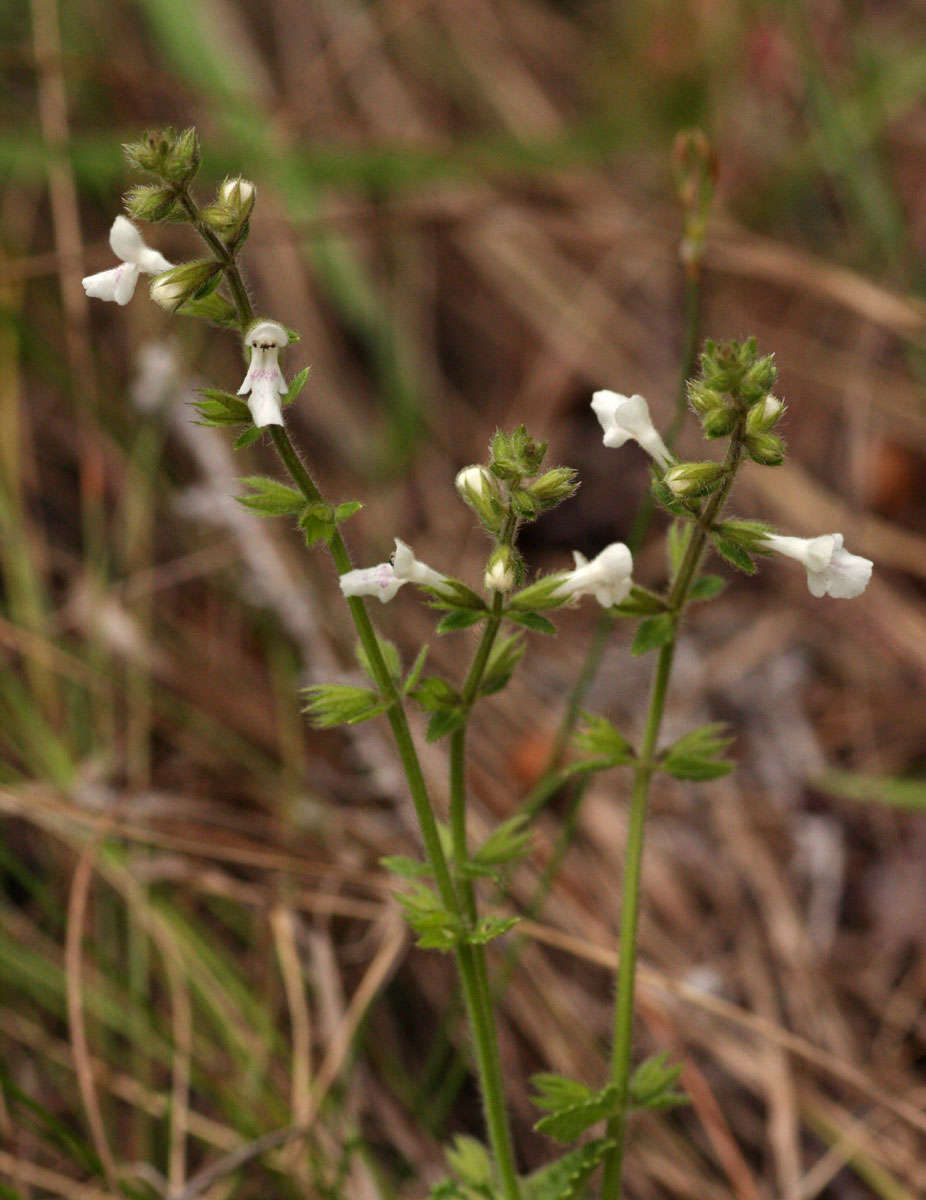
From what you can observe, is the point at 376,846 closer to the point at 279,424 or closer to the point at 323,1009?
the point at 323,1009

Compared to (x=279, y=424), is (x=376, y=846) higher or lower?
lower

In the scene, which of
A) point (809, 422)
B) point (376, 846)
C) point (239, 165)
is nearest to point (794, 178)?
point (809, 422)

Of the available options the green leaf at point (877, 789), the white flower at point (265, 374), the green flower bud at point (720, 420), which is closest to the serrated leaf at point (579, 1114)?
the green flower bud at point (720, 420)

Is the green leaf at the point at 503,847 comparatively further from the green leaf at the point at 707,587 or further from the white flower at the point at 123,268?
the white flower at the point at 123,268

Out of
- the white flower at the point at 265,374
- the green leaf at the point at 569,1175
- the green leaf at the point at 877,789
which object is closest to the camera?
the white flower at the point at 265,374

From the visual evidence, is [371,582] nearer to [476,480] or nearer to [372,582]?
[372,582]
